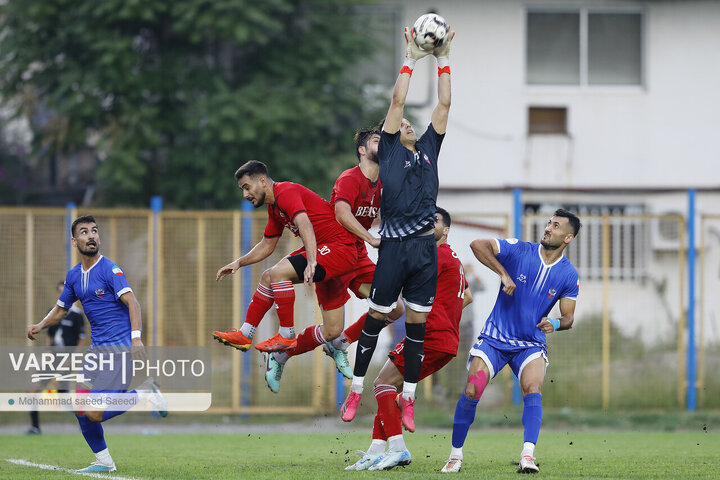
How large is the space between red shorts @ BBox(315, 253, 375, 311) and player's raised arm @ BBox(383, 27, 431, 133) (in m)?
1.84

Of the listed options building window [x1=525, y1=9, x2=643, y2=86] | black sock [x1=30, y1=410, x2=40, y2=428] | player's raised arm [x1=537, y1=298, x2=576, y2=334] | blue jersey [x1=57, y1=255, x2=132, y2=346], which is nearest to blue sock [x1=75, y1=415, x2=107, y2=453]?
blue jersey [x1=57, y1=255, x2=132, y2=346]

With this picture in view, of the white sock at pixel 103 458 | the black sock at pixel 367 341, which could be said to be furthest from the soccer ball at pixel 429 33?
the white sock at pixel 103 458

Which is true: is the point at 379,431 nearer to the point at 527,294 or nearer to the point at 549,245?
the point at 527,294

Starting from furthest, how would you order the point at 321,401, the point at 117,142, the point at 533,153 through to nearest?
the point at 533,153
the point at 117,142
the point at 321,401

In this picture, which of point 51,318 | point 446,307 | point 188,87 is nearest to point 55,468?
point 51,318

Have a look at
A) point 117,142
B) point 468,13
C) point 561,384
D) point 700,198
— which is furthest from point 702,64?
point 117,142

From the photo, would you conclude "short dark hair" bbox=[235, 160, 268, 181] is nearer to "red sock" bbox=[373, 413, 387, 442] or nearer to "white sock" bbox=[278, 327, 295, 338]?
"white sock" bbox=[278, 327, 295, 338]

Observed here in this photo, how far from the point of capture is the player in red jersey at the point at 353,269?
34.6ft

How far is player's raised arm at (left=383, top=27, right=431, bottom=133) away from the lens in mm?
→ 9586

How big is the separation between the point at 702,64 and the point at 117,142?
13.0 meters

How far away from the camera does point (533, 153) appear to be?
23766mm

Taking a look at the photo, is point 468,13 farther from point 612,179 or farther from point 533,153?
point 612,179

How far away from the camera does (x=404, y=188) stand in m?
9.88

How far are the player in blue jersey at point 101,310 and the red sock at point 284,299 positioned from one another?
1.41m
